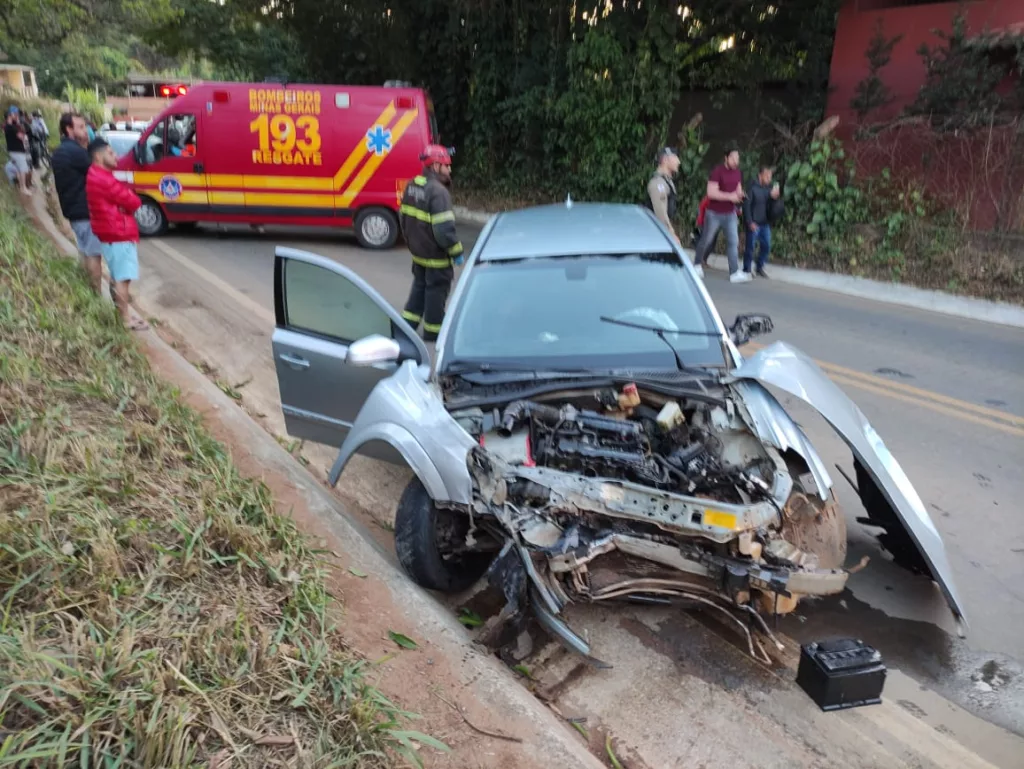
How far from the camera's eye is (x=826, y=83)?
A: 1311cm

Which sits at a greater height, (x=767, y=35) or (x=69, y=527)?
(x=767, y=35)

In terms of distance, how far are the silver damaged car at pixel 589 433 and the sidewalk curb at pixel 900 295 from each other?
7093 mm

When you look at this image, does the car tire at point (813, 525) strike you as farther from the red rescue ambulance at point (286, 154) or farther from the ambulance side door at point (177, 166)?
the ambulance side door at point (177, 166)

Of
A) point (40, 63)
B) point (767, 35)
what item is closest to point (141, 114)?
point (40, 63)

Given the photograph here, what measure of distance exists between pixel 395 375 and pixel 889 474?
7.49ft

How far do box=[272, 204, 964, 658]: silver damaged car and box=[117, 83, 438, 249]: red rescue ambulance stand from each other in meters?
8.23

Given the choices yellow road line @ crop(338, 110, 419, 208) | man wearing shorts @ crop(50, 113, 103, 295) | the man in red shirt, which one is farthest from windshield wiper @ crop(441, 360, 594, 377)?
yellow road line @ crop(338, 110, 419, 208)

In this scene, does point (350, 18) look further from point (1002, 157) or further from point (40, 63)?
point (40, 63)

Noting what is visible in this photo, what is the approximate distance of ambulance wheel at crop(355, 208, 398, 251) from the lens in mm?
12555

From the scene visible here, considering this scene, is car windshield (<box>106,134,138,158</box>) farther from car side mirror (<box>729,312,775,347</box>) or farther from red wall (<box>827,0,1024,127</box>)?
car side mirror (<box>729,312,775,347</box>)

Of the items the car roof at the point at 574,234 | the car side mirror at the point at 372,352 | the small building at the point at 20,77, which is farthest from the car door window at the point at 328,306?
the small building at the point at 20,77

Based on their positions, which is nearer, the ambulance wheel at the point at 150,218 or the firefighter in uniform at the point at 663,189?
the firefighter in uniform at the point at 663,189

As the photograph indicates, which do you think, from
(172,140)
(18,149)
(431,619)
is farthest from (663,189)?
(18,149)

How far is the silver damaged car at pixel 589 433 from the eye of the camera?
2867 millimetres
